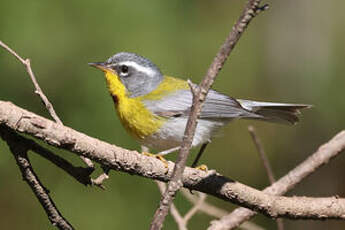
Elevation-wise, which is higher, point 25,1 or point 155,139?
point 25,1

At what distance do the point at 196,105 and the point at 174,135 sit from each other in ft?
6.40

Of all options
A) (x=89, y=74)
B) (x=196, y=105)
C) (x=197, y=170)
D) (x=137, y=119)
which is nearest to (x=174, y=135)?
(x=137, y=119)

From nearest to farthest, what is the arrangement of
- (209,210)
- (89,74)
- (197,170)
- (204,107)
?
1. (197,170)
2. (209,210)
3. (204,107)
4. (89,74)

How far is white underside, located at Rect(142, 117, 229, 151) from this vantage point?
3420 mm

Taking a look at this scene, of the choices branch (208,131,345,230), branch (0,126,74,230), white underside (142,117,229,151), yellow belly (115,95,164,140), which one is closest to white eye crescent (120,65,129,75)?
yellow belly (115,95,164,140)

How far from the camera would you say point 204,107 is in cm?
364

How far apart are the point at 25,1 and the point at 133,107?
3.87 feet

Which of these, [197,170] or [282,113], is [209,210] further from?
[197,170]

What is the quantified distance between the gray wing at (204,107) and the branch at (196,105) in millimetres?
1966

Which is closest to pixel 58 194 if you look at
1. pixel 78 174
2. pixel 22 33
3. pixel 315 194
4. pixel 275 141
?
pixel 22 33

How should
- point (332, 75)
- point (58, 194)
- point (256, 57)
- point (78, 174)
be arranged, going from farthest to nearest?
point (256, 57), point (332, 75), point (58, 194), point (78, 174)

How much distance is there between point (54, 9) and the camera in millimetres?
4109

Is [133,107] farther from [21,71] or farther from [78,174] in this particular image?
[78,174]

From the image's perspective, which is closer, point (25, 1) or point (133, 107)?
point (133, 107)
